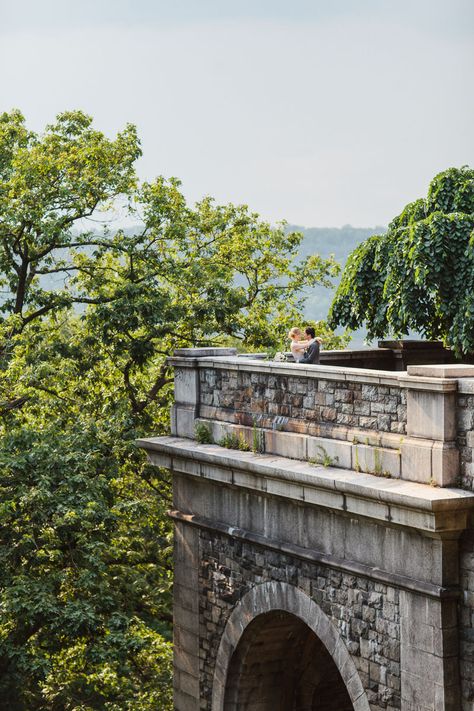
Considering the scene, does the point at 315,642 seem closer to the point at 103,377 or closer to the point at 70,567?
the point at 70,567

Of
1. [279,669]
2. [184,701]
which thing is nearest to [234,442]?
[279,669]

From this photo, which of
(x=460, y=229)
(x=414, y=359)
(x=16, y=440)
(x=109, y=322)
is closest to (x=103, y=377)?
(x=109, y=322)

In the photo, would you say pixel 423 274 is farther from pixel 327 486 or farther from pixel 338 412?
pixel 327 486

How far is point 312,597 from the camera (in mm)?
11859

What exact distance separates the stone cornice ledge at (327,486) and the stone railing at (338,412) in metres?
0.17

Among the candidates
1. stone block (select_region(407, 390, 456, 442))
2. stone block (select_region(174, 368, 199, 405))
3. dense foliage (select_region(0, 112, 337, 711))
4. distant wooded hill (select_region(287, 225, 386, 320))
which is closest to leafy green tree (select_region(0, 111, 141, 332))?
dense foliage (select_region(0, 112, 337, 711))

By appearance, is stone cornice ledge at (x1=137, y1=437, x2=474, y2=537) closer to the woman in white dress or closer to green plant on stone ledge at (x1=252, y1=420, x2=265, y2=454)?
green plant on stone ledge at (x1=252, y1=420, x2=265, y2=454)

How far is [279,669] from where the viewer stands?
1407 centimetres

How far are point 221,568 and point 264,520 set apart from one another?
138cm

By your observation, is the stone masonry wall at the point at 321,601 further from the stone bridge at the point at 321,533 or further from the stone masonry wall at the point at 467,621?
the stone masonry wall at the point at 467,621

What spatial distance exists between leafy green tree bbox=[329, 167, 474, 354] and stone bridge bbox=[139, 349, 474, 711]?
36.3 inches

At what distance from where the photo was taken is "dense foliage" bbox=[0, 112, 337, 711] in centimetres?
1511

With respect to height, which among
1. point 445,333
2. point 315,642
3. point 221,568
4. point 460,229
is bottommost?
point 315,642

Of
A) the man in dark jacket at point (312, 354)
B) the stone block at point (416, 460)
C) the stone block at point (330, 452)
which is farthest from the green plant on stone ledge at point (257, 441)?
the stone block at point (416, 460)
